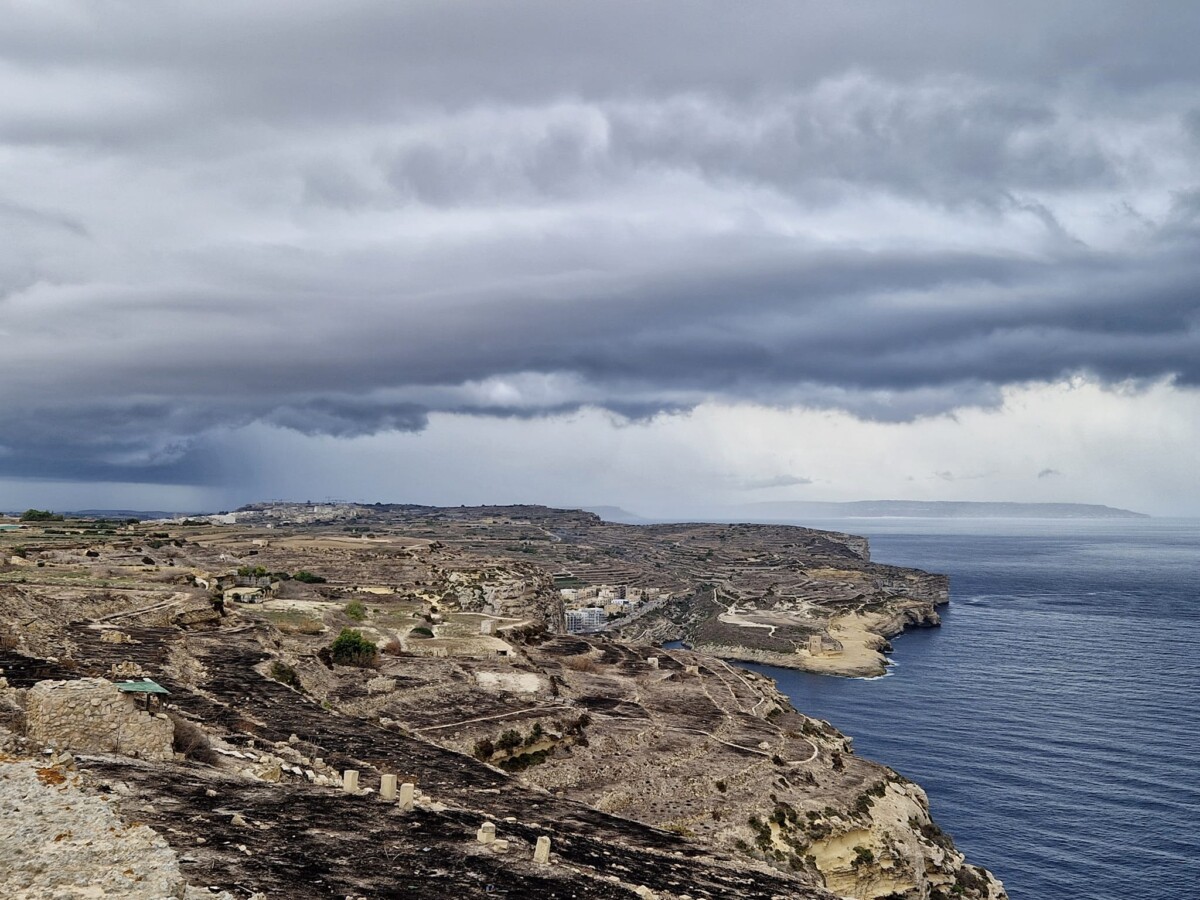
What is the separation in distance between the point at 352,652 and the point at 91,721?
31.0 metres

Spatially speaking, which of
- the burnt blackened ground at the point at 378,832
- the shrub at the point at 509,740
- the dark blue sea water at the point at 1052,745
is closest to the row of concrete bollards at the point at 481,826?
the burnt blackened ground at the point at 378,832

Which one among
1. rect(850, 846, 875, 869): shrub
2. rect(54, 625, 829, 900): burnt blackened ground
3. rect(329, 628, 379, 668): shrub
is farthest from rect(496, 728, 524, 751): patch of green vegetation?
rect(850, 846, 875, 869): shrub

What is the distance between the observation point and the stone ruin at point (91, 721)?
67.5 ft

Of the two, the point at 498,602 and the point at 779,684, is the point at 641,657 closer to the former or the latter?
the point at 498,602

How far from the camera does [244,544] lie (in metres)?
142

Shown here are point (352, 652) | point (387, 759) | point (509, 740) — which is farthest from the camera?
point (352, 652)

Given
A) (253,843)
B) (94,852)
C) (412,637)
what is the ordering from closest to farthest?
(94,852) → (253,843) → (412,637)

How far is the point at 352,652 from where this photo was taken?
169 feet

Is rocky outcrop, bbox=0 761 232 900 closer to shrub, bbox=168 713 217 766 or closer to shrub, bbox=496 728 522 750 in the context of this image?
shrub, bbox=168 713 217 766

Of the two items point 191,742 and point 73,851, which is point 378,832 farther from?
point 191,742

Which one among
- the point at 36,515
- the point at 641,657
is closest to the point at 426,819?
the point at 641,657

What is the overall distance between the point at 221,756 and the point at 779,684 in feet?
395

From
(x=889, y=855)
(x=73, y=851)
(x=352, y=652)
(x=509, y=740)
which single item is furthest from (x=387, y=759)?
(x=889, y=855)

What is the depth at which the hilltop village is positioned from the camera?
16.1 m
